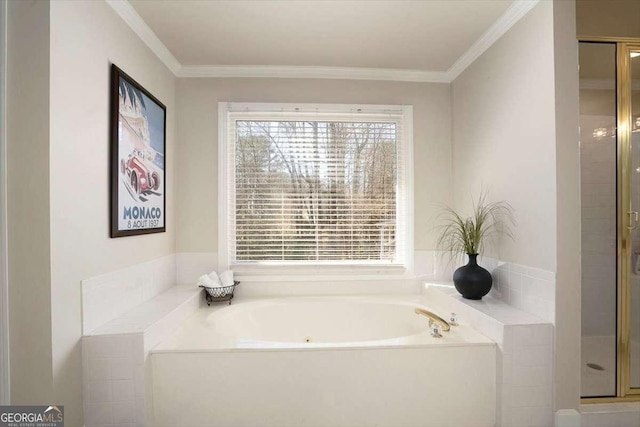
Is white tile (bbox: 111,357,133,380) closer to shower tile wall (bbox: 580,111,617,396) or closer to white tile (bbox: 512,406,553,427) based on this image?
white tile (bbox: 512,406,553,427)

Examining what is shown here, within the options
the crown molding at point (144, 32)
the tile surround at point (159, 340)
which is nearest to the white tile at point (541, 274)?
the tile surround at point (159, 340)

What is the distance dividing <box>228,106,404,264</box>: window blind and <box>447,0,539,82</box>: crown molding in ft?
1.93

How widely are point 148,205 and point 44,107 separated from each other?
85cm

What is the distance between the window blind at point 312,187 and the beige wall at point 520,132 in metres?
0.64

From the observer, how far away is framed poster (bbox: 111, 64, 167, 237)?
5.41ft

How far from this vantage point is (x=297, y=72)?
2.46m

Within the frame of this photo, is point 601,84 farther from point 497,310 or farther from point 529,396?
point 529,396

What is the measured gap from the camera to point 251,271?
2.52 meters

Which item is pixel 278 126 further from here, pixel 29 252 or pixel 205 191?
pixel 29 252

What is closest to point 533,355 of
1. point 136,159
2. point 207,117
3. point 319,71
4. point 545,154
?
point 545,154

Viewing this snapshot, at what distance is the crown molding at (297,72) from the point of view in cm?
244

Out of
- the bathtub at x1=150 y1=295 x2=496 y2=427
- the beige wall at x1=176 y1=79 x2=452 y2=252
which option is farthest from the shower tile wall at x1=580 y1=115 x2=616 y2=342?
the beige wall at x1=176 y1=79 x2=452 y2=252

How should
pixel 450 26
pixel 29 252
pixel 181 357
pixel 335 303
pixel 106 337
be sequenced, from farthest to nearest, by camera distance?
pixel 335 303 < pixel 450 26 < pixel 181 357 < pixel 106 337 < pixel 29 252

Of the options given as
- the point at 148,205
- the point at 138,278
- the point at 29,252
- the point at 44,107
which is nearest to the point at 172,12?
the point at 44,107
